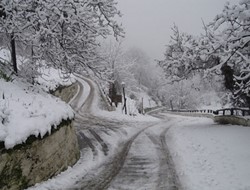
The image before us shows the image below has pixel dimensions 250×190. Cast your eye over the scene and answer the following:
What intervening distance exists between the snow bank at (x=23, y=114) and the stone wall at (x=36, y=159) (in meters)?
0.24

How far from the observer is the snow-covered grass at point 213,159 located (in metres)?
9.45

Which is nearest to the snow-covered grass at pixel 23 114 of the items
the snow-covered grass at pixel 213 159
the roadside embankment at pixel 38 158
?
the roadside embankment at pixel 38 158

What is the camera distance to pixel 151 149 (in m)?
15.2

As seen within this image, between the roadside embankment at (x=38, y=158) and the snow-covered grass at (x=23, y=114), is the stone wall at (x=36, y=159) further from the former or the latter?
the snow-covered grass at (x=23, y=114)

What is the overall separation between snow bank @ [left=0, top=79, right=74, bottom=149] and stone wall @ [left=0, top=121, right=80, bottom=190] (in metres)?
0.24

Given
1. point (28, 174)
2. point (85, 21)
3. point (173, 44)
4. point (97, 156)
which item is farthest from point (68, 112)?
point (173, 44)

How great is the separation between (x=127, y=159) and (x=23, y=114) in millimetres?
4978

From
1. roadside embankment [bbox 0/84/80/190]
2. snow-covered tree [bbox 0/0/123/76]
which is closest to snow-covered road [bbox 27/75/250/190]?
roadside embankment [bbox 0/84/80/190]

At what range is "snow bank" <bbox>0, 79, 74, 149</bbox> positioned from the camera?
8422 millimetres

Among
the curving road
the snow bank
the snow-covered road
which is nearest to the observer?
the snow bank

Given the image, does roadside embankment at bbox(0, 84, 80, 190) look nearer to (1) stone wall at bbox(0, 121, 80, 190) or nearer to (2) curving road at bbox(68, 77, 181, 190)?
(1) stone wall at bbox(0, 121, 80, 190)

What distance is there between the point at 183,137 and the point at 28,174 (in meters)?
10.9

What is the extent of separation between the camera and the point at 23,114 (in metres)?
9.49

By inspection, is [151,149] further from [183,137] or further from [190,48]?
[190,48]
